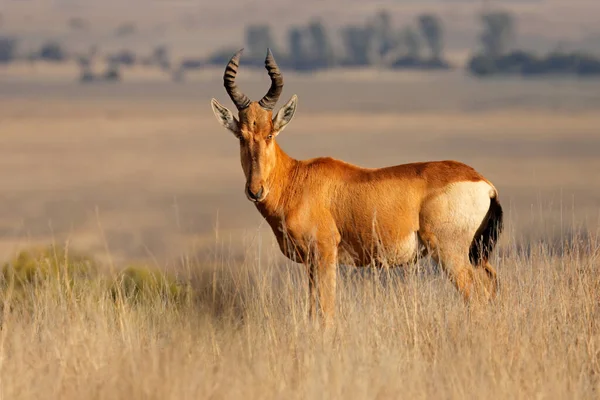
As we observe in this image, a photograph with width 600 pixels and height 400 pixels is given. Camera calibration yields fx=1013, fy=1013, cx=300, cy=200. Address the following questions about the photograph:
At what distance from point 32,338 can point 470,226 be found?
173 inches

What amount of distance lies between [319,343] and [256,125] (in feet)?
9.00

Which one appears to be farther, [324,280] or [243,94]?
[243,94]

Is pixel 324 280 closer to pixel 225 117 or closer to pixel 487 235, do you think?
pixel 487 235

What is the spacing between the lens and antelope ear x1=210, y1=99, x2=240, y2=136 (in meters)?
10.2

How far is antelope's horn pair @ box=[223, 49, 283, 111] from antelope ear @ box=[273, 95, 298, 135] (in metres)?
0.17

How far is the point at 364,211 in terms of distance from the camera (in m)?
10.4

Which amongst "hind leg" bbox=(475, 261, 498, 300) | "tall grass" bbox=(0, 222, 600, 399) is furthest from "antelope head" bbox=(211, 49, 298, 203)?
"hind leg" bbox=(475, 261, 498, 300)

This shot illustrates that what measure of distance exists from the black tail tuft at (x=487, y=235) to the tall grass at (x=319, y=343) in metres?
0.20

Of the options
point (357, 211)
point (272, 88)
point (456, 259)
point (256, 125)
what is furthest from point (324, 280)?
point (272, 88)

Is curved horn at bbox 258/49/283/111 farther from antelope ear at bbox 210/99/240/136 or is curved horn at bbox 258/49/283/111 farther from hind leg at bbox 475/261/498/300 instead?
hind leg at bbox 475/261/498/300

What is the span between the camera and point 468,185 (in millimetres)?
10180

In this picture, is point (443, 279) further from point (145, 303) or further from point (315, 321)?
point (145, 303)

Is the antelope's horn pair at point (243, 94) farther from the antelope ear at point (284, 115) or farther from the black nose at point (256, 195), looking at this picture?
the black nose at point (256, 195)

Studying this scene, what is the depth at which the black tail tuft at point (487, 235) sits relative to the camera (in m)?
10.4
